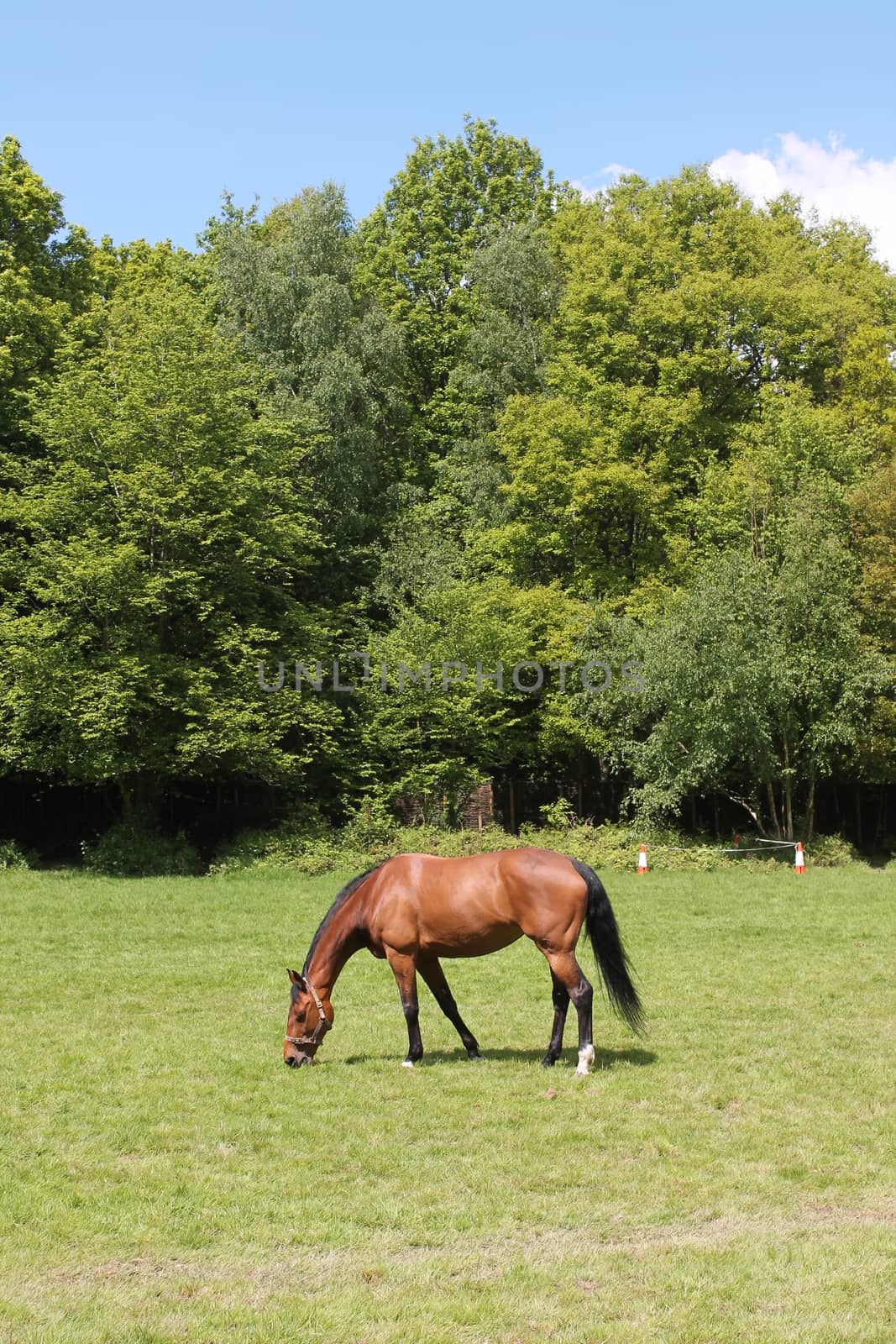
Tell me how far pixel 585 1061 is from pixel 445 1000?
1.31 meters

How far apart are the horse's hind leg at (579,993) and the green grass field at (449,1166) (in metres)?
0.22

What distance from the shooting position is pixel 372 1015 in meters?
11.7

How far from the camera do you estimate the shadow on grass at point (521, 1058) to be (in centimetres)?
943

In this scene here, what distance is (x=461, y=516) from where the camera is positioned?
34.7 m

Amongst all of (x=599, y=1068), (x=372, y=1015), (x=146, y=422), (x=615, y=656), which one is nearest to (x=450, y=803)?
(x=615, y=656)

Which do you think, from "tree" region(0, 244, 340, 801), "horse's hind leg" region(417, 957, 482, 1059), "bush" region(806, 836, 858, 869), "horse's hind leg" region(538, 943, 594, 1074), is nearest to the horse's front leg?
"horse's hind leg" region(417, 957, 482, 1059)

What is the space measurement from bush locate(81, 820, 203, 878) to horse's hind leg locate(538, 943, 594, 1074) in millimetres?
16858

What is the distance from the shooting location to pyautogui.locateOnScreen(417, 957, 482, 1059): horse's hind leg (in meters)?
9.65

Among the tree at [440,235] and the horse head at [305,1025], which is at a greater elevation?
the tree at [440,235]

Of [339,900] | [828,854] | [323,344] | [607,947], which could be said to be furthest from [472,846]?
[607,947]

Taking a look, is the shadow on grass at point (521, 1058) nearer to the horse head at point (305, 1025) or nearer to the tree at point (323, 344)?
the horse head at point (305, 1025)

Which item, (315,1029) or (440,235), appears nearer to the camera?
(315,1029)

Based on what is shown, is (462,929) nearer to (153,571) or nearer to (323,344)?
(153,571)

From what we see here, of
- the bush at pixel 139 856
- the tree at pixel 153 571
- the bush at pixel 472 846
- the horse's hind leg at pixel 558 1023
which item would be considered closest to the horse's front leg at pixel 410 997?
the horse's hind leg at pixel 558 1023
